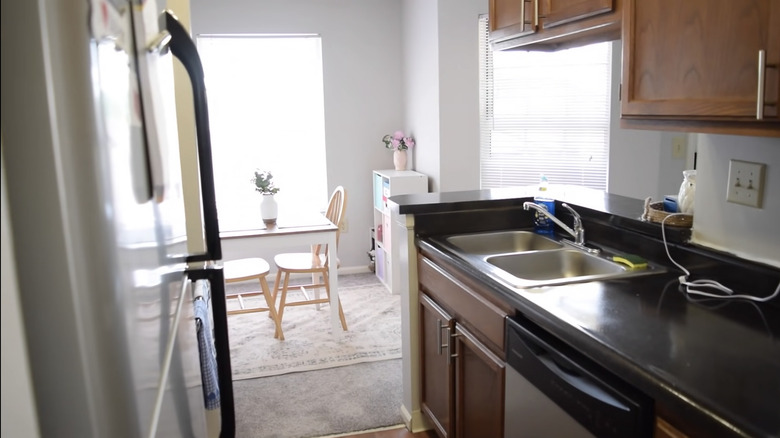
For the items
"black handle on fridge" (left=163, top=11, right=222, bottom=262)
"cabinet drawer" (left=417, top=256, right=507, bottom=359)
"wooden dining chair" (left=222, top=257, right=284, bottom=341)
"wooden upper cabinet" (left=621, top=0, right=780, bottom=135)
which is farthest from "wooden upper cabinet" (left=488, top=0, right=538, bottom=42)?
"wooden dining chair" (left=222, top=257, right=284, bottom=341)

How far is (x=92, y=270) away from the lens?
0.41m

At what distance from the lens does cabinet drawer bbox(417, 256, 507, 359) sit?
1.80 metres

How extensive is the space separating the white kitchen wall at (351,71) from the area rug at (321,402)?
76.2 inches

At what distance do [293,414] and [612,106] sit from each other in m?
2.95

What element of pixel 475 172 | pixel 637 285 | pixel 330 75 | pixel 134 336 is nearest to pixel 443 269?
pixel 637 285

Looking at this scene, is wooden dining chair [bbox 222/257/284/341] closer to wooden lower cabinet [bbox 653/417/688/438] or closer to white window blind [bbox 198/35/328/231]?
white window blind [bbox 198/35/328/231]

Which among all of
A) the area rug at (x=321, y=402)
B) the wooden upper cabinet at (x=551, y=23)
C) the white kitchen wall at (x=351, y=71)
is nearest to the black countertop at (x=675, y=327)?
the wooden upper cabinet at (x=551, y=23)

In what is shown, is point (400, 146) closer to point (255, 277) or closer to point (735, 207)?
point (255, 277)

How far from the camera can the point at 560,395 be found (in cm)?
144

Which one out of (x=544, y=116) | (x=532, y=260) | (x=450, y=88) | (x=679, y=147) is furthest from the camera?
(x=544, y=116)

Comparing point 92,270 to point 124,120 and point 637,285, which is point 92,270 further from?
point 637,285

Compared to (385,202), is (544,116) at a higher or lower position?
higher

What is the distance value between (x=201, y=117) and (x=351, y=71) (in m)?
4.21

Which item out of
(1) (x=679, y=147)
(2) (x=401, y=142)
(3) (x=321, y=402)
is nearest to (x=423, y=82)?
(2) (x=401, y=142)
